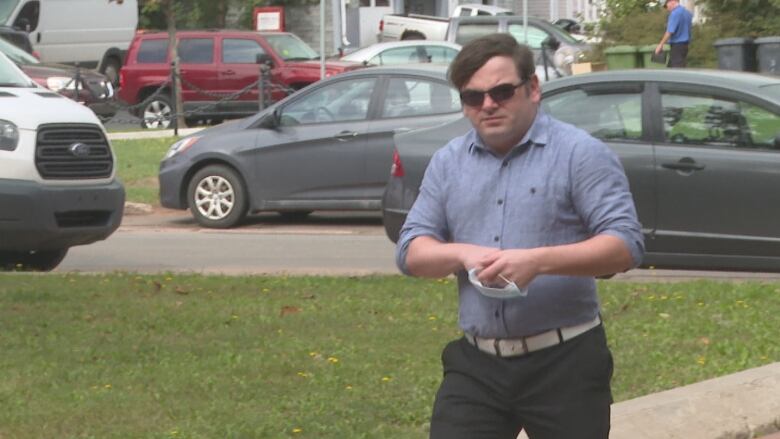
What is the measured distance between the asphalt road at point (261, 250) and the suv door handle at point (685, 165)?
0.84 m

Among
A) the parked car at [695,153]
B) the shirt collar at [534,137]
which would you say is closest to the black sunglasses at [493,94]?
the shirt collar at [534,137]

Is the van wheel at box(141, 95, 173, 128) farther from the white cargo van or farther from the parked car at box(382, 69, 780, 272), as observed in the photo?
the parked car at box(382, 69, 780, 272)

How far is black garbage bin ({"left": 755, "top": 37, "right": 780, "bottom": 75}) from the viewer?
21859 millimetres

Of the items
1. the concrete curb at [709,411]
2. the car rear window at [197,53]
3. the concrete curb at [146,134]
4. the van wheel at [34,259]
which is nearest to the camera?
the concrete curb at [709,411]

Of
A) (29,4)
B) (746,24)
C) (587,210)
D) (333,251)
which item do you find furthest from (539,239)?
(29,4)

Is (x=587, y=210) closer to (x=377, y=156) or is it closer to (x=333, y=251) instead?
(x=333, y=251)

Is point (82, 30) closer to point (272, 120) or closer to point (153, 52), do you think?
point (153, 52)

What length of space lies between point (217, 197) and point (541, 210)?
41.2 ft

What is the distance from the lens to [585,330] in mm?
4512

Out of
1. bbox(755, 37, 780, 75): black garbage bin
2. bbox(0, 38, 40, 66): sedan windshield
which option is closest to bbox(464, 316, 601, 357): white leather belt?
bbox(755, 37, 780, 75): black garbage bin

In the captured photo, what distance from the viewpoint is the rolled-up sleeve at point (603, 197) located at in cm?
432

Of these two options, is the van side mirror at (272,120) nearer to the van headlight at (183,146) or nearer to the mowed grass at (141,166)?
the van headlight at (183,146)

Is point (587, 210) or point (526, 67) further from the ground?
point (526, 67)

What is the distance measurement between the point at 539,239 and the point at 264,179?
39.9 ft
